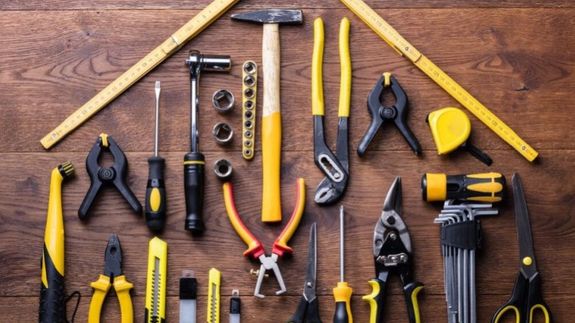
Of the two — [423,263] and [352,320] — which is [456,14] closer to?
[423,263]

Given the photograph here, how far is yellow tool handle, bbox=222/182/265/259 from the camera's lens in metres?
1.71

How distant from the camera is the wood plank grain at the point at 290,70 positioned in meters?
1.80

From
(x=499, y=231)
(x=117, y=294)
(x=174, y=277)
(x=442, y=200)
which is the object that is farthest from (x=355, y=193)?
(x=117, y=294)

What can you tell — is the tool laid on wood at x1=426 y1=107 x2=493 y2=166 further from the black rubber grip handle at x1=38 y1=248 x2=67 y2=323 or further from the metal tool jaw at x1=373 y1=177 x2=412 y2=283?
the black rubber grip handle at x1=38 y1=248 x2=67 y2=323

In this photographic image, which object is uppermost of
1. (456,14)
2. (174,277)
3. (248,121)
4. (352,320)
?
(456,14)

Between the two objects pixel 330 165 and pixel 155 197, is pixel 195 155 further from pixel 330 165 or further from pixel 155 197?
pixel 330 165

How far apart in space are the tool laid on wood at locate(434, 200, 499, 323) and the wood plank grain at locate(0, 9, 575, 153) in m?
0.18

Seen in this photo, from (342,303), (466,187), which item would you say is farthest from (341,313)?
(466,187)

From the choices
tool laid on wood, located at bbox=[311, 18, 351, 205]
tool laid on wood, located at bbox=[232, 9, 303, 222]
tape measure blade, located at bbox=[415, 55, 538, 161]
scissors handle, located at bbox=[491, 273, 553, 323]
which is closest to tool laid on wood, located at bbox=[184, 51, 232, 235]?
tool laid on wood, located at bbox=[232, 9, 303, 222]

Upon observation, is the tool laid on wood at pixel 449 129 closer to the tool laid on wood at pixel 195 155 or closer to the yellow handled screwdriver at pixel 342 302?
the yellow handled screwdriver at pixel 342 302

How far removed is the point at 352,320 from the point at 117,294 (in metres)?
0.52

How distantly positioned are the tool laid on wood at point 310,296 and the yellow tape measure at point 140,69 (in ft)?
1.75

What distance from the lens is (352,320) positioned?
1.72 meters

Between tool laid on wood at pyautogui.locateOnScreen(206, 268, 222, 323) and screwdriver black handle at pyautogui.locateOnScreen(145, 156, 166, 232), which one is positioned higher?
screwdriver black handle at pyautogui.locateOnScreen(145, 156, 166, 232)
